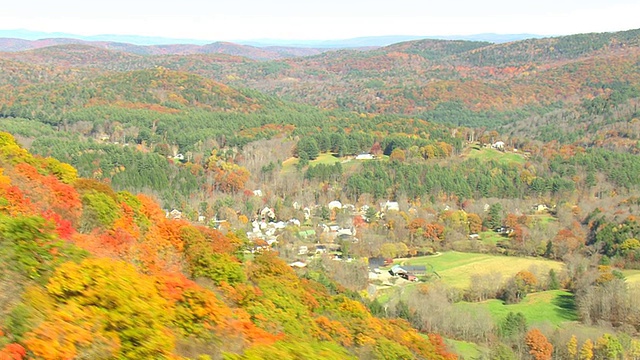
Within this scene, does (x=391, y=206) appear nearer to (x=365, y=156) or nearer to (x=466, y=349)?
(x=365, y=156)

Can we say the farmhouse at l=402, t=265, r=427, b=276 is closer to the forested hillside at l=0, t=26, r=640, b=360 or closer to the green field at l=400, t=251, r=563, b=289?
the forested hillside at l=0, t=26, r=640, b=360

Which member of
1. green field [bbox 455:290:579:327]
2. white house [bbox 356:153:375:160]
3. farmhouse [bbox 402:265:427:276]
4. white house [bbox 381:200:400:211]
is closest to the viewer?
green field [bbox 455:290:579:327]

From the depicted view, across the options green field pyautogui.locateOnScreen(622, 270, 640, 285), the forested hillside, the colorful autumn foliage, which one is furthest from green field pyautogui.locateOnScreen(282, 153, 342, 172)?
the colorful autumn foliage

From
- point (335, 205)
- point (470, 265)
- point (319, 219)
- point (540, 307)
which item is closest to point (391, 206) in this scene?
point (335, 205)

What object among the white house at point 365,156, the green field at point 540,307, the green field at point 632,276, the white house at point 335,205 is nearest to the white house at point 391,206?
the white house at point 335,205

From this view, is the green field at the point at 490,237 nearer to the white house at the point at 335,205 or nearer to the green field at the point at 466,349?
the white house at the point at 335,205

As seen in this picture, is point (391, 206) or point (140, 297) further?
point (391, 206)

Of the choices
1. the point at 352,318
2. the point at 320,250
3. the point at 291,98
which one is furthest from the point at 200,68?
the point at 352,318
